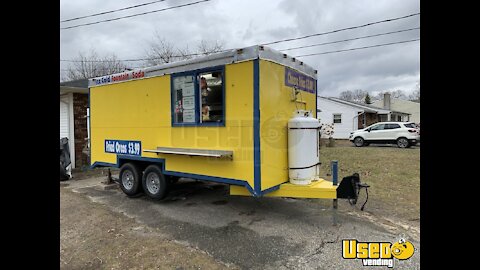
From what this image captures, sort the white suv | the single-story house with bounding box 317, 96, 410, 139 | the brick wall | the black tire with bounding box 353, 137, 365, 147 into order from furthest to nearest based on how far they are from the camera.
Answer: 1. the single-story house with bounding box 317, 96, 410, 139
2. the black tire with bounding box 353, 137, 365, 147
3. the white suv
4. the brick wall

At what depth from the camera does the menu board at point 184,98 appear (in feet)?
17.9

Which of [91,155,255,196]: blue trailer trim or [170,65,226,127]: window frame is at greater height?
[170,65,226,127]: window frame

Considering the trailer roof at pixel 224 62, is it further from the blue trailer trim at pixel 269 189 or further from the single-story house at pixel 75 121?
the single-story house at pixel 75 121

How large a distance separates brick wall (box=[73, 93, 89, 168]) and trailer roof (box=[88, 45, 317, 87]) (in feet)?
17.7

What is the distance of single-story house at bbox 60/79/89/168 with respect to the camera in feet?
36.8

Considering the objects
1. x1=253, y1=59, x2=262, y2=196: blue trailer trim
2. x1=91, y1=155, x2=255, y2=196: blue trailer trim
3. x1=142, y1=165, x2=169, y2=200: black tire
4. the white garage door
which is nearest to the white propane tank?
x1=253, y1=59, x2=262, y2=196: blue trailer trim

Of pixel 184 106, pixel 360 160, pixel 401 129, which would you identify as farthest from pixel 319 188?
pixel 401 129

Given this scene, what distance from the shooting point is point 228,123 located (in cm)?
495

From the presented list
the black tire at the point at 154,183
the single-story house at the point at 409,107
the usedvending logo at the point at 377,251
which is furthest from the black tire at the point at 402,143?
the single-story house at the point at 409,107

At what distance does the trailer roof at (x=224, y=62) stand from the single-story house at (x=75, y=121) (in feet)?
17.6

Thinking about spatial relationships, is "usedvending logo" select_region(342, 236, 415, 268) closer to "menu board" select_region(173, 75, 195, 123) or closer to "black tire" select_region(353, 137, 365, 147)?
"menu board" select_region(173, 75, 195, 123)

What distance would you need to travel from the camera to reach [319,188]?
4.94 meters
